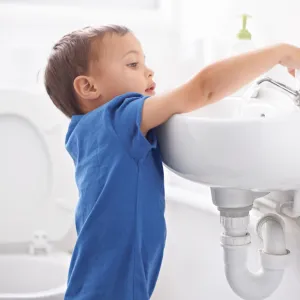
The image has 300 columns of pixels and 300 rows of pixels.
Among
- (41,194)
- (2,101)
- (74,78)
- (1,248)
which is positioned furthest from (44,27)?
(74,78)

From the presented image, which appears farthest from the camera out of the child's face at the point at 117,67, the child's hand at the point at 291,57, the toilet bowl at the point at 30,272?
the toilet bowl at the point at 30,272

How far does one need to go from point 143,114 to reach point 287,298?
611 millimetres

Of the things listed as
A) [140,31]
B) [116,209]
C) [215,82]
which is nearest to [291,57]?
[215,82]

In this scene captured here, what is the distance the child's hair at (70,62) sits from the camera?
1.02 metres

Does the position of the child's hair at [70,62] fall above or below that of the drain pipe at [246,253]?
above

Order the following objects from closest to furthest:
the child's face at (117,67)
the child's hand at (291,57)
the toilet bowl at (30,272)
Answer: the child's hand at (291,57) → the child's face at (117,67) → the toilet bowl at (30,272)

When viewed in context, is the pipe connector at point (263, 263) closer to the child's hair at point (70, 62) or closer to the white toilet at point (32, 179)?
the child's hair at point (70, 62)

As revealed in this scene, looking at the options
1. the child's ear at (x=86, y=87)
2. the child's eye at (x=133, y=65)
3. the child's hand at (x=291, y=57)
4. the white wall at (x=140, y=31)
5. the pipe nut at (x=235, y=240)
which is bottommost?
the pipe nut at (x=235, y=240)

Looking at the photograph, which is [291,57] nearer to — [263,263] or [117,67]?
[117,67]

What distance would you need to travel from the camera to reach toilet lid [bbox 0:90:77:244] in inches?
70.0

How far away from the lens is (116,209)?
951 millimetres

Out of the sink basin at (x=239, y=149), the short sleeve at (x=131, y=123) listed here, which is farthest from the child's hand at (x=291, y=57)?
the short sleeve at (x=131, y=123)

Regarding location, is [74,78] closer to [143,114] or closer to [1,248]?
[143,114]

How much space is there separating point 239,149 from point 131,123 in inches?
7.4
